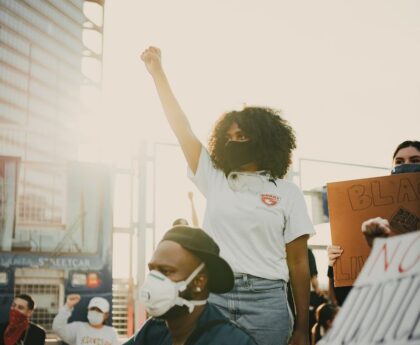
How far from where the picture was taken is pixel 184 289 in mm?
2006

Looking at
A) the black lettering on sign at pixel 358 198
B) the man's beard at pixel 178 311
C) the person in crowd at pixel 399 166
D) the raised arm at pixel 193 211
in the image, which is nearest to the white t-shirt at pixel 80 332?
the raised arm at pixel 193 211

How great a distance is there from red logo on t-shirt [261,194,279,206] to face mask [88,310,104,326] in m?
4.93

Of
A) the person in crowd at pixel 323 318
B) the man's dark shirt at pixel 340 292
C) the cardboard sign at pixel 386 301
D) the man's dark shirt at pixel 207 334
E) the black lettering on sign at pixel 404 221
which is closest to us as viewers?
the cardboard sign at pixel 386 301

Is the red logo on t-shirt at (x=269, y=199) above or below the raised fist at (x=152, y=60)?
below

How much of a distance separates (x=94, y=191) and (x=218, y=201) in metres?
5.25

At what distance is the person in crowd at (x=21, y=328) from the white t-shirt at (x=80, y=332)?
25 cm

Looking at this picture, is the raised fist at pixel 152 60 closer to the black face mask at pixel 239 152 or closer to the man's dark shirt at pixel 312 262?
the black face mask at pixel 239 152

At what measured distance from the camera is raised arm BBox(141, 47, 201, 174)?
252 centimetres

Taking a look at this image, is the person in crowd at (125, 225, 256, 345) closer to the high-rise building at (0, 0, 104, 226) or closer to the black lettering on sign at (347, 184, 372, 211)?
the black lettering on sign at (347, 184, 372, 211)

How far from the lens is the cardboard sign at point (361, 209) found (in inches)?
93.7

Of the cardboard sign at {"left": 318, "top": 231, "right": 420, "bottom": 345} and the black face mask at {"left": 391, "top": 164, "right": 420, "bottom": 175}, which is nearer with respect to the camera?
the cardboard sign at {"left": 318, "top": 231, "right": 420, "bottom": 345}

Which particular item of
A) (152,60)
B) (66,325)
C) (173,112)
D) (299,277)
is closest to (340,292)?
(299,277)

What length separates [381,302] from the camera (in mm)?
961

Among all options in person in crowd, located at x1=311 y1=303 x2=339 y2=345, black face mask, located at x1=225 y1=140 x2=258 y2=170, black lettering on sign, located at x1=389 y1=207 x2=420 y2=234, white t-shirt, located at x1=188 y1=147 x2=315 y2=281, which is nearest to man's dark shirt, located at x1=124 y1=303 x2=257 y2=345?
white t-shirt, located at x1=188 y1=147 x2=315 y2=281
